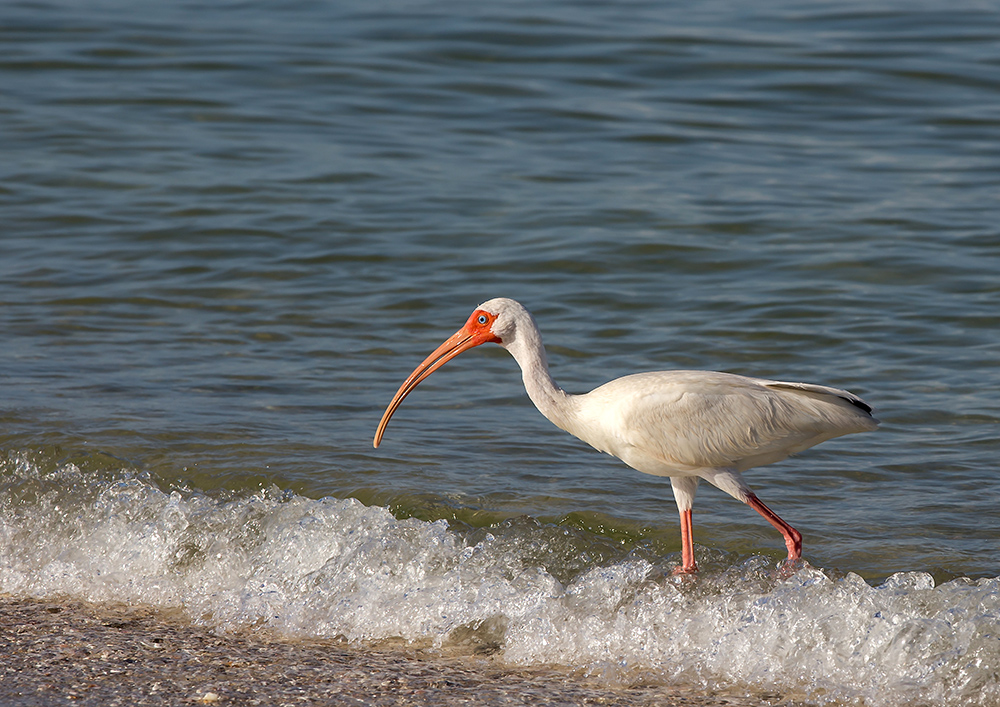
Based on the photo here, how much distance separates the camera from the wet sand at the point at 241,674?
509 centimetres

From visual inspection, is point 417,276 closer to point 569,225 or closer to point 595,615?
point 569,225

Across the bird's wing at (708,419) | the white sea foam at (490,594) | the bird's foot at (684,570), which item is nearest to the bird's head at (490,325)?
the bird's wing at (708,419)

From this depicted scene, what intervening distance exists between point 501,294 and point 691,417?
520 cm

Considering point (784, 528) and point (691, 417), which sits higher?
point (691, 417)

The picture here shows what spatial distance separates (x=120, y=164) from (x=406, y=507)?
855 centimetres

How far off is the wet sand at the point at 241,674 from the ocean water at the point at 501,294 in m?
0.20

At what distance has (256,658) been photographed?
555cm

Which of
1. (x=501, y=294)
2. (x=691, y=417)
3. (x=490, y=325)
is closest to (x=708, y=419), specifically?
(x=691, y=417)

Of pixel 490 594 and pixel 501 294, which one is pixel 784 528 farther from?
pixel 501 294

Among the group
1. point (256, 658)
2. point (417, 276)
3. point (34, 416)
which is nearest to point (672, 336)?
point (417, 276)

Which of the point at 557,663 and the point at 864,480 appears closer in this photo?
the point at 557,663

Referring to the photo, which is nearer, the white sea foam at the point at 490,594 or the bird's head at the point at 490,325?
the white sea foam at the point at 490,594

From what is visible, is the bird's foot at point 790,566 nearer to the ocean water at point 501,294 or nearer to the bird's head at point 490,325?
the ocean water at point 501,294

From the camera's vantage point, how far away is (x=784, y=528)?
6.21 metres
